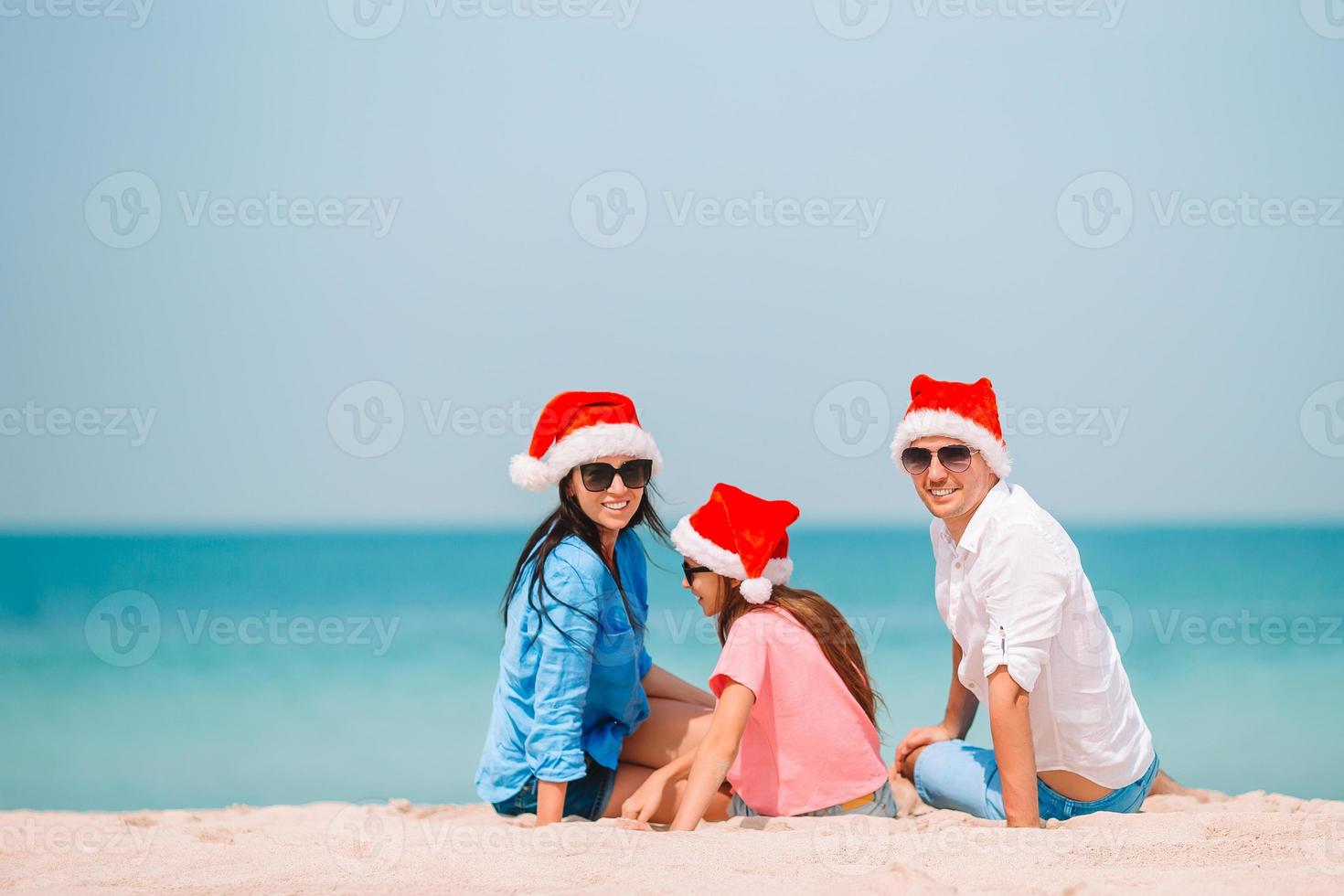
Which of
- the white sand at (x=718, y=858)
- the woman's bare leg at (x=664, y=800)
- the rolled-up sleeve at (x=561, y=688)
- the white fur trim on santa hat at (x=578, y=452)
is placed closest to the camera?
the white sand at (x=718, y=858)

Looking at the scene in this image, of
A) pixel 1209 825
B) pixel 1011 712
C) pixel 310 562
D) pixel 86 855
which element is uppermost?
pixel 310 562

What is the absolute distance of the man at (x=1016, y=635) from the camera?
3.14 m

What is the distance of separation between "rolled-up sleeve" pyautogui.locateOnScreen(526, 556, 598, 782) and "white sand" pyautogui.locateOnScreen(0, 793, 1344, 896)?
213 millimetres

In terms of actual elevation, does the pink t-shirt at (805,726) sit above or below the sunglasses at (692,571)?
below

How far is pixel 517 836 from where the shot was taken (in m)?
3.15

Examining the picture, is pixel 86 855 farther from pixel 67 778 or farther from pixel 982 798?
Result: pixel 67 778

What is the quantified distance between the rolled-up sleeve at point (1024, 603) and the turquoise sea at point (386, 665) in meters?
3.58

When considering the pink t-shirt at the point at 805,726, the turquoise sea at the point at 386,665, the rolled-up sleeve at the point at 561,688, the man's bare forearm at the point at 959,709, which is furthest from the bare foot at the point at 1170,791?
the turquoise sea at the point at 386,665

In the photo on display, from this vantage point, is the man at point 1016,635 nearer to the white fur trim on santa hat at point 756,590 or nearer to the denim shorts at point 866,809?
the denim shorts at point 866,809

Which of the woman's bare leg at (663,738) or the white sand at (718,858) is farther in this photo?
the woman's bare leg at (663,738)

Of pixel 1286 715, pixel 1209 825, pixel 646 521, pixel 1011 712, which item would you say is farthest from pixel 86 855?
pixel 1286 715

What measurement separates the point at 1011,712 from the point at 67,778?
548 cm

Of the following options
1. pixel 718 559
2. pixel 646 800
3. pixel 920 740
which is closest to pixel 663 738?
pixel 646 800

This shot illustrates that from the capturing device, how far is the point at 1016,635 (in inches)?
123
